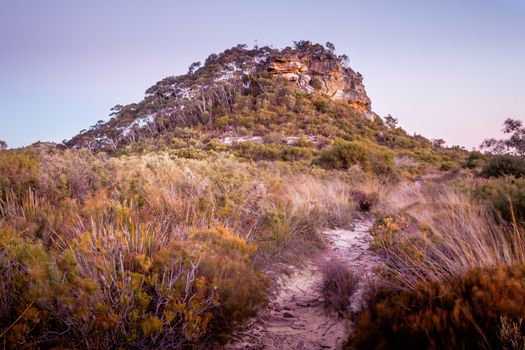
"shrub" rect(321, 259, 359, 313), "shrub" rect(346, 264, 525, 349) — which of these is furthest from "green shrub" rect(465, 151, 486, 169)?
"shrub" rect(346, 264, 525, 349)

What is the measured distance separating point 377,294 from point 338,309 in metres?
0.52

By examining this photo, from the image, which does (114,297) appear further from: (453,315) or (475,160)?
(475,160)

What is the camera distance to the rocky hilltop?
3834 cm

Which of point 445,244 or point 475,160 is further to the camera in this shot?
point 475,160

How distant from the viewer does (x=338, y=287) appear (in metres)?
3.40

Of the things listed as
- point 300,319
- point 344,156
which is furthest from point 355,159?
point 300,319

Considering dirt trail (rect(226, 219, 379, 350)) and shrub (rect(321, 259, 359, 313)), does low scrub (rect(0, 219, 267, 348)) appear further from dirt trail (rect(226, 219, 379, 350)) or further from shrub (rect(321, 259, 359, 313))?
shrub (rect(321, 259, 359, 313))

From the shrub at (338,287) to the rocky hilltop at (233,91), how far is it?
27.6 meters

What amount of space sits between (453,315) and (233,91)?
43038mm

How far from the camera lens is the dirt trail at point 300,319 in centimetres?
278

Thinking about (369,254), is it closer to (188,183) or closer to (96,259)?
(188,183)

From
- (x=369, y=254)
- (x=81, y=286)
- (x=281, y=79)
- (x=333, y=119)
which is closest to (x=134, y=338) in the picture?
(x=81, y=286)

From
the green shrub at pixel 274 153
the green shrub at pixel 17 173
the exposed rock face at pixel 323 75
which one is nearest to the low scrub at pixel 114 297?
the green shrub at pixel 17 173

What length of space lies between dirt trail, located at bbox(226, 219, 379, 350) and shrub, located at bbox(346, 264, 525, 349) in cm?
76
